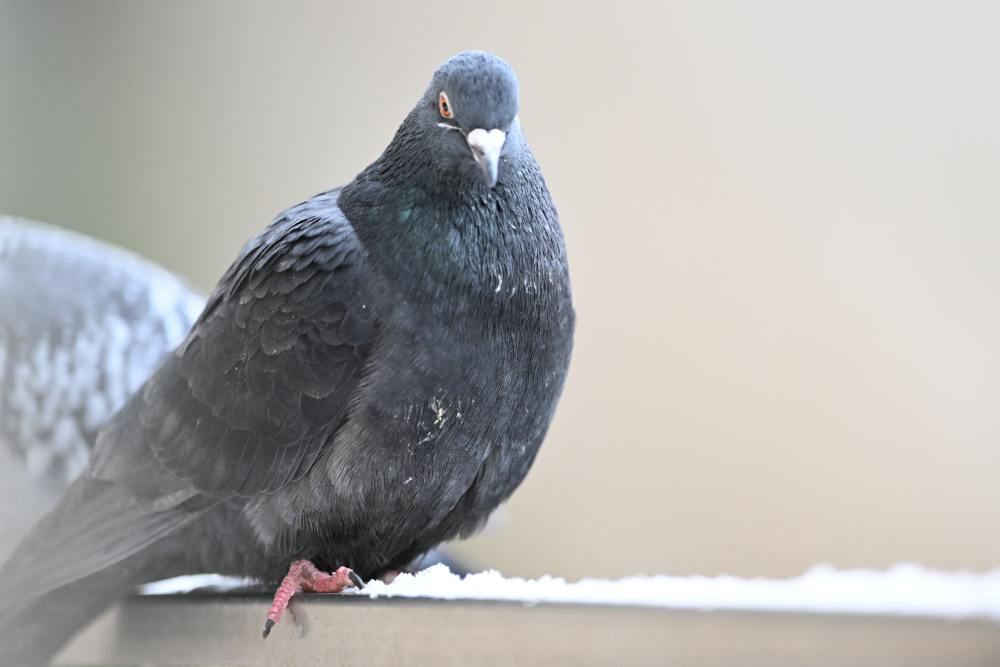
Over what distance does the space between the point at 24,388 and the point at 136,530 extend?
1015 millimetres

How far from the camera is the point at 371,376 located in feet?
4.72

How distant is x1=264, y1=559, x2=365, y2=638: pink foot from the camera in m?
1.46

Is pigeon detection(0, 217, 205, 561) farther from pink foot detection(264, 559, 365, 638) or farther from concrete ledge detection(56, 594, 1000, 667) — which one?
pink foot detection(264, 559, 365, 638)

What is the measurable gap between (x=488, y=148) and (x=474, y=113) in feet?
0.23

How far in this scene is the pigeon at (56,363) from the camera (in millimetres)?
2428

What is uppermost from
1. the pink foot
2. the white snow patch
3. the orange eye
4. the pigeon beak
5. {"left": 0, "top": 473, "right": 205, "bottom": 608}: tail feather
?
the orange eye

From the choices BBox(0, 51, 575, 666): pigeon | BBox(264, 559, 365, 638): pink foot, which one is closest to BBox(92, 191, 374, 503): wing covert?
BBox(0, 51, 575, 666): pigeon

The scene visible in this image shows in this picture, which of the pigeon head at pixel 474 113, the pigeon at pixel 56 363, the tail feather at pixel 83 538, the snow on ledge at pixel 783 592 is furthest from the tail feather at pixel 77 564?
the pigeon head at pixel 474 113

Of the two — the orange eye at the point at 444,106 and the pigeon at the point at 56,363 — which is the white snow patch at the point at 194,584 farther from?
the orange eye at the point at 444,106

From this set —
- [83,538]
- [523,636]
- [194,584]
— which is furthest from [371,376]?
[194,584]

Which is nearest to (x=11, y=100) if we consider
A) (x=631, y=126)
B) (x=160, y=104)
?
(x=160, y=104)

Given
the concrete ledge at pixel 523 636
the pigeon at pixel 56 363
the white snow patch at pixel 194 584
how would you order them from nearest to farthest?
the concrete ledge at pixel 523 636
the white snow patch at pixel 194 584
the pigeon at pixel 56 363

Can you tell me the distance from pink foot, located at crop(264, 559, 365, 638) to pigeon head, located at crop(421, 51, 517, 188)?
688 millimetres

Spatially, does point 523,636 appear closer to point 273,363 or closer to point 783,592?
point 783,592
